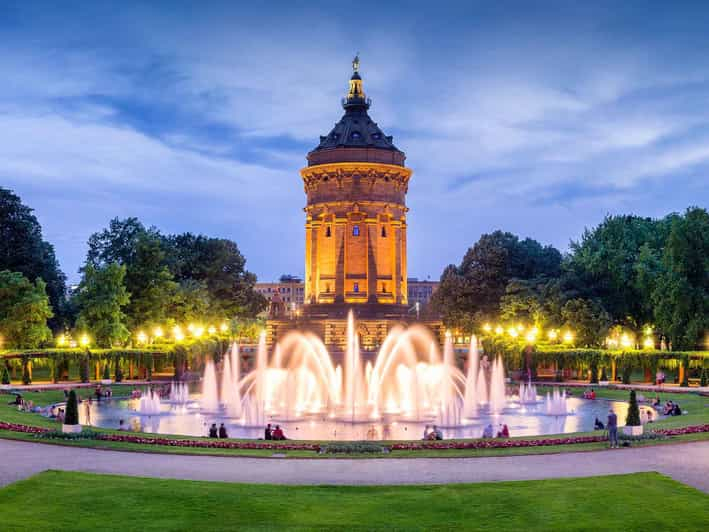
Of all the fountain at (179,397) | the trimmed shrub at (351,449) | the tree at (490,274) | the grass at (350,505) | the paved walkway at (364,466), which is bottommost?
the grass at (350,505)

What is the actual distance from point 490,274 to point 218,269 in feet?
97.7

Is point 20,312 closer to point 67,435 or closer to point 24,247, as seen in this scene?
point 24,247

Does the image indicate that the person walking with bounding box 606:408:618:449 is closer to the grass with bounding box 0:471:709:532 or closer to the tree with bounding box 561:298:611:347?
the grass with bounding box 0:471:709:532

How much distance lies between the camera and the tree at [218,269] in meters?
96.8

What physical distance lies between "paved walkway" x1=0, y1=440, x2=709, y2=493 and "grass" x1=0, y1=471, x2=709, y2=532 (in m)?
1.20

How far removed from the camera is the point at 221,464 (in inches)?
964

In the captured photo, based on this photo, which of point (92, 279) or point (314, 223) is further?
point (314, 223)

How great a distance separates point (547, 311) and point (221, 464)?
51678mm

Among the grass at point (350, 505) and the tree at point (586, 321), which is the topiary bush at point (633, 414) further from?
the tree at point (586, 321)

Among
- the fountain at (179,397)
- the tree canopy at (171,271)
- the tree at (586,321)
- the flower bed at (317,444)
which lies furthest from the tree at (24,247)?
the flower bed at (317,444)

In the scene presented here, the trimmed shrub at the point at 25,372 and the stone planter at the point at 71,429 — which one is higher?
the trimmed shrub at the point at 25,372

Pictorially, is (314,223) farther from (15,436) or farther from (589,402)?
(15,436)

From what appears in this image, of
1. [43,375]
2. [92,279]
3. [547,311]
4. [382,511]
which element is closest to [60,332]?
[43,375]

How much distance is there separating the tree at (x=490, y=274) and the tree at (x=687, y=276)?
97.3ft
